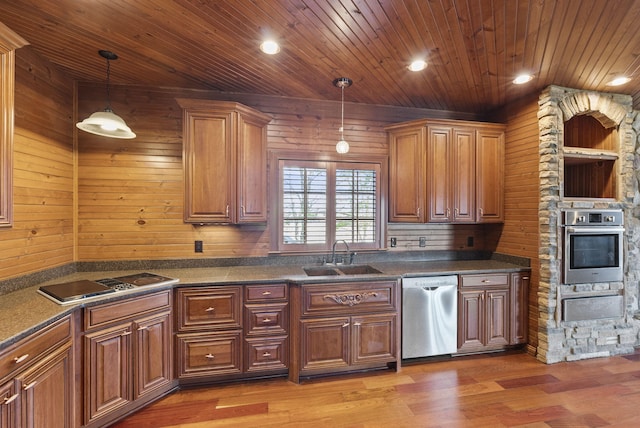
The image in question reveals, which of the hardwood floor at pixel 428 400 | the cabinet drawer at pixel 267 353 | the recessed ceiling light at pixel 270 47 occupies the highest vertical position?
the recessed ceiling light at pixel 270 47

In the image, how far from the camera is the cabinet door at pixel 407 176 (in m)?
3.14

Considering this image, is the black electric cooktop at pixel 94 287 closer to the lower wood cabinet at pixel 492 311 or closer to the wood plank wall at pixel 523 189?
the lower wood cabinet at pixel 492 311

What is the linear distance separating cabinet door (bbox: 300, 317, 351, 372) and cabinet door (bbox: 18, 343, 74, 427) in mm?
1585

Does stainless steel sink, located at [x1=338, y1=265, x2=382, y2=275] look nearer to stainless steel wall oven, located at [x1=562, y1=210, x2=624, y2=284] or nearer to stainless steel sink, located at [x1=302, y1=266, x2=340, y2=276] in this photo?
stainless steel sink, located at [x1=302, y1=266, x2=340, y2=276]

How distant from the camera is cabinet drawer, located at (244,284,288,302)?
97.0 inches

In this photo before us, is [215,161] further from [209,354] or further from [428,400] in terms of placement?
[428,400]

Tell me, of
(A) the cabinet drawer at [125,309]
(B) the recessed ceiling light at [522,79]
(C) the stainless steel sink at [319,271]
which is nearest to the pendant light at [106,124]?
(A) the cabinet drawer at [125,309]

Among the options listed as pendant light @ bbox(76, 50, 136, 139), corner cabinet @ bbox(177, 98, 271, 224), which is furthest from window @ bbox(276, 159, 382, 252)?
pendant light @ bbox(76, 50, 136, 139)

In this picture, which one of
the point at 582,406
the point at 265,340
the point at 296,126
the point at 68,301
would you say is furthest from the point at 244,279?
the point at 582,406

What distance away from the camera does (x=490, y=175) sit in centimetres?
326

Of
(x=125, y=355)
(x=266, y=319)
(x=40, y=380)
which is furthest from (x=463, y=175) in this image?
(x=40, y=380)

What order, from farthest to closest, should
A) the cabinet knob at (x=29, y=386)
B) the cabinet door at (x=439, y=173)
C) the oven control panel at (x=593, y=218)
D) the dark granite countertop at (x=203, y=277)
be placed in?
the cabinet door at (x=439, y=173) → the oven control panel at (x=593, y=218) → the dark granite countertop at (x=203, y=277) → the cabinet knob at (x=29, y=386)

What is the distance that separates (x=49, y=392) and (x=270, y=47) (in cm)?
262

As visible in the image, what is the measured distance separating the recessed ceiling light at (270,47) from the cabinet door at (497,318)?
10.0 feet
